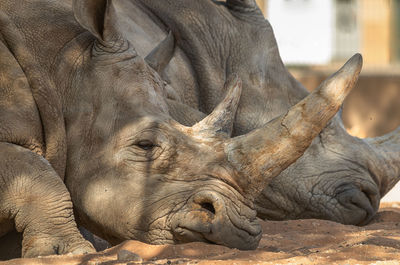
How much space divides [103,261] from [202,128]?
0.98m

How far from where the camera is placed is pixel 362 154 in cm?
704

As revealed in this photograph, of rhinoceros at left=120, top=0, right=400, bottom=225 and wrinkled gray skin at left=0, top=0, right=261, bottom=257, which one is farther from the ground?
wrinkled gray skin at left=0, top=0, right=261, bottom=257

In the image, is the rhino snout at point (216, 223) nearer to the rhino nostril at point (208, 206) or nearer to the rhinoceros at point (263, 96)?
the rhino nostril at point (208, 206)

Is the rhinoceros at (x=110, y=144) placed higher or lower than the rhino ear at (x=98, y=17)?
lower

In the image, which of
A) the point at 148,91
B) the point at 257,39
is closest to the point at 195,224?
the point at 148,91

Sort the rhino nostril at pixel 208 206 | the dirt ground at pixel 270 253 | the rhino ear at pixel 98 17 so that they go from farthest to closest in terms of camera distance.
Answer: the rhino ear at pixel 98 17
the rhino nostril at pixel 208 206
the dirt ground at pixel 270 253

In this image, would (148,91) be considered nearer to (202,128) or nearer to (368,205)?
(202,128)

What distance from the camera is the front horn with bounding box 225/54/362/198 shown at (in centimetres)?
473

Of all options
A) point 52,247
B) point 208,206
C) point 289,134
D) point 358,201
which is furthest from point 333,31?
point 52,247

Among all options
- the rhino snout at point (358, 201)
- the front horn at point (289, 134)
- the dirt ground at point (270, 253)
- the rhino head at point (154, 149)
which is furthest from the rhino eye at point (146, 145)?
the rhino snout at point (358, 201)

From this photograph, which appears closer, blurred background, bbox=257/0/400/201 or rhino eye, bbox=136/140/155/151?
rhino eye, bbox=136/140/155/151

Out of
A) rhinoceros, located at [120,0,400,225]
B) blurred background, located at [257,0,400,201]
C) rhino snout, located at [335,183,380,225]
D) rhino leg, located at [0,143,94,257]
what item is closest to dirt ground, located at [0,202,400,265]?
rhino leg, located at [0,143,94,257]

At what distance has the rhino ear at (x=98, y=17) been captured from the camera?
16.9ft

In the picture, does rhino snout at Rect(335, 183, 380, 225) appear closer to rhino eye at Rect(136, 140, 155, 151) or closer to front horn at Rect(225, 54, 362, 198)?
front horn at Rect(225, 54, 362, 198)
